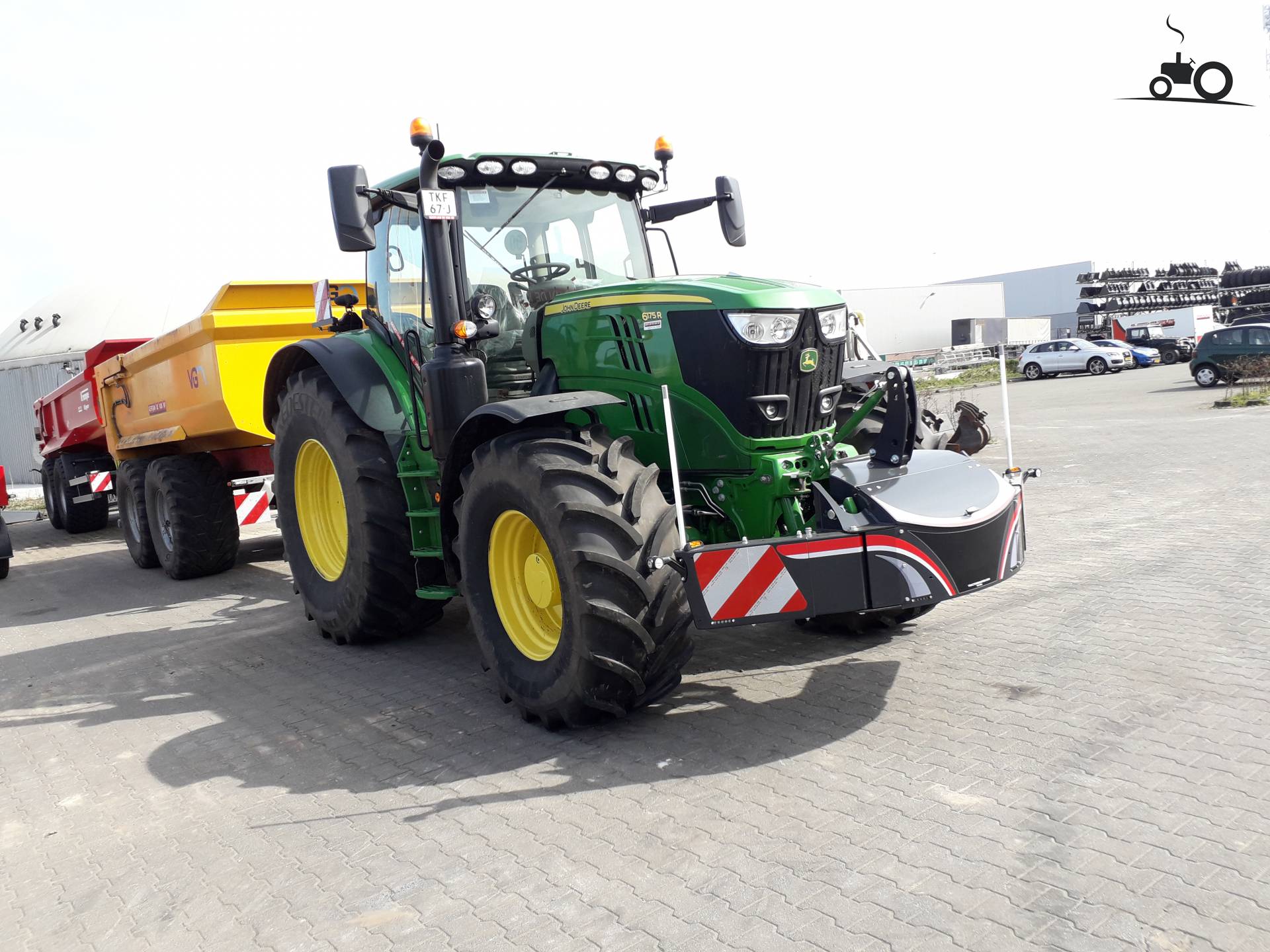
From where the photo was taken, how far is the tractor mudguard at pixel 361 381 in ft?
20.1

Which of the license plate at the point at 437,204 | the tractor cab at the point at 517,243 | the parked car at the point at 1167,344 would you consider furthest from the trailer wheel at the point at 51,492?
the parked car at the point at 1167,344

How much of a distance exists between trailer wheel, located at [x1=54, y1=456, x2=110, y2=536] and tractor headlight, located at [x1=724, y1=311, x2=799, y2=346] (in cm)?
1162

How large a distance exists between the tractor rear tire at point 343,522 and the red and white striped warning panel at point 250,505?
3.12 meters

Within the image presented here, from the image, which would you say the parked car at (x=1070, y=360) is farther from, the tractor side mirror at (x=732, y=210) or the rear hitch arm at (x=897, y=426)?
the rear hitch arm at (x=897, y=426)

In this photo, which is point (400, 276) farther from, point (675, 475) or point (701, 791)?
point (701, 791)

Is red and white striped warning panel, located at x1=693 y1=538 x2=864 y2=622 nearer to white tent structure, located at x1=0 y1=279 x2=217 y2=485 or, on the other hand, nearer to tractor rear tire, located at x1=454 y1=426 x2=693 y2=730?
tractor rear tire, located at x1=454 y1=426 x2=693 y2=730

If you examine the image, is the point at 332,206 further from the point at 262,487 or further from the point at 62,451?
the point at 62,451

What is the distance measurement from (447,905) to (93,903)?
1313 millimetres

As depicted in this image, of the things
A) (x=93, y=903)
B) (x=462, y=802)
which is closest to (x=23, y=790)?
(x=93, y=903)

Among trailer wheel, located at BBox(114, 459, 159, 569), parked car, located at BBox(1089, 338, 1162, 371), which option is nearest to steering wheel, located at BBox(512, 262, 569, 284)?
trailer wheel, located at BBox(114, 459, 159, 569)

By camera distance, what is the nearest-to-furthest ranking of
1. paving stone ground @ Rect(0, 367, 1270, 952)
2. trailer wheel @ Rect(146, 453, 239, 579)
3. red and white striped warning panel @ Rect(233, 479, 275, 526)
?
paving stone ground @ Rect(0, 367, 1270, 952) → trailer wheel @ Rect(146, 453, 239, 579) → red and white striped warning panel @ Rect(233, 479, 275, 526)

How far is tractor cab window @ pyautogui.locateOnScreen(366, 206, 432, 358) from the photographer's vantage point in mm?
6008

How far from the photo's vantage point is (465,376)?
17.0 ft

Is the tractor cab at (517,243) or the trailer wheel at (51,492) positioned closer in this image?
the tractor cab at (517,243)
